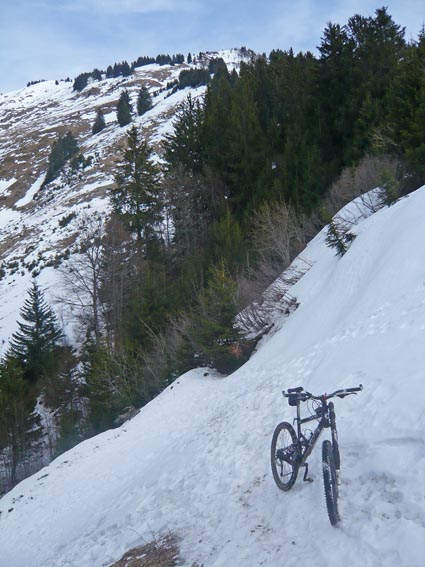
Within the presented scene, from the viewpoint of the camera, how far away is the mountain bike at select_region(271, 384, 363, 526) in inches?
155

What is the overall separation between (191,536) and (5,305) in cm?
3290

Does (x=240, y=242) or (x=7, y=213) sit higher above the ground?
(x=7, y=213)

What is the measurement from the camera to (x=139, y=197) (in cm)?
2989

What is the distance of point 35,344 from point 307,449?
25409 mm

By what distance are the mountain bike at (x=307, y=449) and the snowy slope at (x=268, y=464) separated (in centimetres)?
19

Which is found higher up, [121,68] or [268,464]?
[121,68]

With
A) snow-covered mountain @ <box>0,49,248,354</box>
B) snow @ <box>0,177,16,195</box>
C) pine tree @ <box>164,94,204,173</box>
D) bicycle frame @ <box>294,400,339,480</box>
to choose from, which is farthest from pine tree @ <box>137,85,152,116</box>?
bicycle frame @ <box>294,400,339,480</box>

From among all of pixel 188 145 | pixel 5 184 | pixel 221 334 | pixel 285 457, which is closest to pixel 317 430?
pixel 285 457

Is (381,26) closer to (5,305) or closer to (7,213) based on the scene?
(5,305)

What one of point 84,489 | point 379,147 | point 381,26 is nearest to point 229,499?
point 84,489

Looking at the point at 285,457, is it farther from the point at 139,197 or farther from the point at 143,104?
the point at 143,104

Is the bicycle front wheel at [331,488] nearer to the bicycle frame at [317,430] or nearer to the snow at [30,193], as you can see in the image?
the bicycle frame at [317,430]

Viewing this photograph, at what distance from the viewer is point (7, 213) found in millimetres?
58719

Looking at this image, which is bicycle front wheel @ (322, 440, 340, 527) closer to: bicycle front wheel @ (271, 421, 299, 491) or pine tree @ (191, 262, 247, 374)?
bicycle front wheel @ (271, 421, 299, 491)
